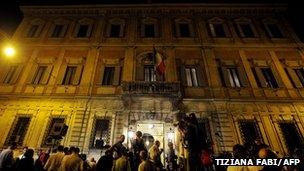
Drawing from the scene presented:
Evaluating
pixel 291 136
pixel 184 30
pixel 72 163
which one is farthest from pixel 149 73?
pixel 72 163

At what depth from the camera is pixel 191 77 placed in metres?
17.0

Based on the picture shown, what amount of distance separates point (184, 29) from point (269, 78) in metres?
7.79

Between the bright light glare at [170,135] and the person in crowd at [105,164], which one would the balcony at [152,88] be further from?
the person in crowd at [105,164]

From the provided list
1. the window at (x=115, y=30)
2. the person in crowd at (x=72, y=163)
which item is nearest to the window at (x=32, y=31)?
the window at (x=115, y=30)

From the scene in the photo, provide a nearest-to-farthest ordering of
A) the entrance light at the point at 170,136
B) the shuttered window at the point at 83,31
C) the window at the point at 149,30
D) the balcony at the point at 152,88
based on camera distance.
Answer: the balcony at the point at 152,88, the entrance light at the point at 170,136, the shuttered window at the point at 83,31, the window at the point at 149,30

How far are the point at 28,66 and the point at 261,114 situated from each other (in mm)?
16564

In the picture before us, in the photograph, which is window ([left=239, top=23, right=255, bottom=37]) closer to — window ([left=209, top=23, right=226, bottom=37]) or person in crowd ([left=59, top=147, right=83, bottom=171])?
window ([left=209, top=23, right=226, bottom=37])

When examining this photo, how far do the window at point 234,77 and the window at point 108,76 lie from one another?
27.8 ft

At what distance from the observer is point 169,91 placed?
1462cm

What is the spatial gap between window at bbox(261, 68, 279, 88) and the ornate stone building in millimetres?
67

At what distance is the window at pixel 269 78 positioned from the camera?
16594 mm

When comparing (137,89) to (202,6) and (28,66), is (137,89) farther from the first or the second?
(202,6)

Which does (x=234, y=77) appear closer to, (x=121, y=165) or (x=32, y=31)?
(x=121, y=165)

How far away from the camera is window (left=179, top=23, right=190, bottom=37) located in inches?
775
